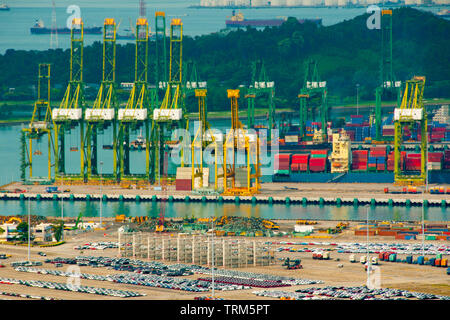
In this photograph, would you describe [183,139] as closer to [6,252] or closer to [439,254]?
[6,252]

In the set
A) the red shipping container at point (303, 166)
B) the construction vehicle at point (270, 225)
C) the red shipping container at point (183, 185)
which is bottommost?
the construction vehicle at point (270, 225)

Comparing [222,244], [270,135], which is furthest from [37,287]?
[270,135]

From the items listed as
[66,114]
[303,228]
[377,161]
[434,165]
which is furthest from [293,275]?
[377,161]

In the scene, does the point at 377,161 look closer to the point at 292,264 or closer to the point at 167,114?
the point at 167,114

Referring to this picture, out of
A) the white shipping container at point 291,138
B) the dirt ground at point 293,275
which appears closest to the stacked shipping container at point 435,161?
the white shipping container at point 291,138

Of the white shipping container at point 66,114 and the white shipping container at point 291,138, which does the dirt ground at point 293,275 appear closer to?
the white shipping container at point 66,114

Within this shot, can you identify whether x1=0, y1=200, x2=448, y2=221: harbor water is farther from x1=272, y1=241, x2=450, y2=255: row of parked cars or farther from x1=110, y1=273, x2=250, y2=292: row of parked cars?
x1=110, y1=273, x2=250, y2=292: row of parked cars
